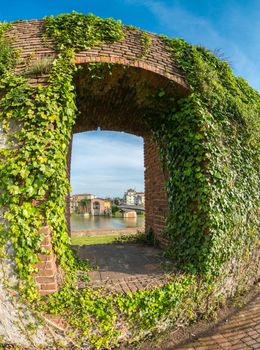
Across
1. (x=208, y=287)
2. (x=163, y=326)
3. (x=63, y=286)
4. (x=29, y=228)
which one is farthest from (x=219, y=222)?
(x=29, y=228)

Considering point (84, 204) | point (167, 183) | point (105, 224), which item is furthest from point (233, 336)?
point (84, 204)

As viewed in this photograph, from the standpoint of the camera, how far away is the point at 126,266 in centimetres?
344

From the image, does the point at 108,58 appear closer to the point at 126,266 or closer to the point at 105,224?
the point at 126,266

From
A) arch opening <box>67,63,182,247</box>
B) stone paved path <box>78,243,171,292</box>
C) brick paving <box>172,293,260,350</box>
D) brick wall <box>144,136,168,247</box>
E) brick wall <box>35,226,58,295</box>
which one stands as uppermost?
arch opening <box>67,63,182,247</box>

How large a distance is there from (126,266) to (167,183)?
1450mm

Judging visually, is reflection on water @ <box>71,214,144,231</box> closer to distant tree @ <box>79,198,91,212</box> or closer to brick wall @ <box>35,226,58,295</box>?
brick wall @ <box>35,226,58,295</box>

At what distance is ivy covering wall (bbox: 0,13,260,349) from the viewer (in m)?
2.36

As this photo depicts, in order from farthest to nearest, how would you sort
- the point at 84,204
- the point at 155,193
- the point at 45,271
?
the point at 84,204 < the point at 155,193 < the point at 45,271

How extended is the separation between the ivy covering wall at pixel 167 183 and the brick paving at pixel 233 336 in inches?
9.7

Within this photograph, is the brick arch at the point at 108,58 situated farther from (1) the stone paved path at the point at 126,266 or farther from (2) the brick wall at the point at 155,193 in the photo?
(2) the brick wall at the point at 155,193

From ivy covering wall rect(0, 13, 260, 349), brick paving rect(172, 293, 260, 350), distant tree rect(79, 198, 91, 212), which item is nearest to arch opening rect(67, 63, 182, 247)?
ivy covering wall rect(0, 13, 260, 349)

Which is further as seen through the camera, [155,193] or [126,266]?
[155,193]

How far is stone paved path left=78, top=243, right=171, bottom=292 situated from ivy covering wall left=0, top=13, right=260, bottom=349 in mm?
190

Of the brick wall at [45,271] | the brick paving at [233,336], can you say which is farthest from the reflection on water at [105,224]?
the brick wall at [45,271]
